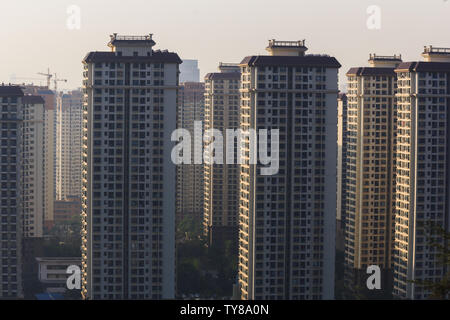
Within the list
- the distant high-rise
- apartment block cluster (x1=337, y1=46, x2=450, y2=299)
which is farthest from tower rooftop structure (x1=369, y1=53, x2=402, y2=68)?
the distant high-rise

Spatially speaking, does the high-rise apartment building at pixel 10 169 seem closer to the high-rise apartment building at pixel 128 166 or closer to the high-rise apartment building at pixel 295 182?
the high-rise apartment building at pixel 128 166

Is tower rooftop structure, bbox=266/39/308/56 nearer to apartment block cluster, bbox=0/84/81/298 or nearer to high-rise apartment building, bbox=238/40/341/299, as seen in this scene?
high-rise apartment building, bbox=238/40/341/299

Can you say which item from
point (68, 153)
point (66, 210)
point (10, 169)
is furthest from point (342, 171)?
point (68, 153)

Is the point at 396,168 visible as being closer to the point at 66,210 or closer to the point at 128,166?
the point at 128,166

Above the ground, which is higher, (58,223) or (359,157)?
(359,157)
